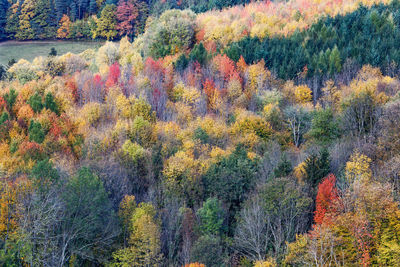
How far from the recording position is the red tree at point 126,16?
13316cm

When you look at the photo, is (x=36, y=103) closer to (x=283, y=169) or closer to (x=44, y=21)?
(x=283, y=169)

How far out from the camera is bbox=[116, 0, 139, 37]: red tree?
133163mm

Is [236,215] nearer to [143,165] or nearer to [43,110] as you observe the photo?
[143,165]

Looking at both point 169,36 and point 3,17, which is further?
point 3,17

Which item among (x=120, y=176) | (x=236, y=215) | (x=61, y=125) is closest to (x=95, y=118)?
(x=61, y=125)

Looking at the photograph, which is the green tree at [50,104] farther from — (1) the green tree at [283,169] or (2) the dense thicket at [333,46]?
(1) the green tree at [283,169]

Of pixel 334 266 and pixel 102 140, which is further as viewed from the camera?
pixel 102 140

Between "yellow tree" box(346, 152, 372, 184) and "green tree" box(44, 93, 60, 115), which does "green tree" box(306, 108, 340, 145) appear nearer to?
"yellow tree" box(346, 152, 372, 184)

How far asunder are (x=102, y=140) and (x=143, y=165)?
→ 781 centimetres

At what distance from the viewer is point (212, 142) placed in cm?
6494

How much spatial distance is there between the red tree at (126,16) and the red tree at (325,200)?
104 m

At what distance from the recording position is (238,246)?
42.7 meters

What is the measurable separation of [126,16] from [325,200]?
11089 cm

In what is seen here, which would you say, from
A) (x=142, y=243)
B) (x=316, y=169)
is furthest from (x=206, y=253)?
(x=316, y=169)
